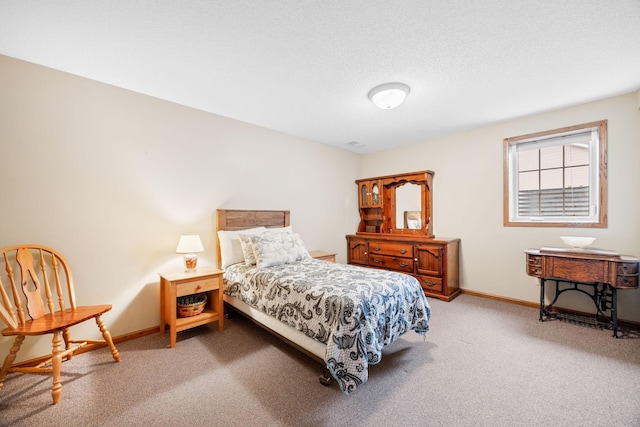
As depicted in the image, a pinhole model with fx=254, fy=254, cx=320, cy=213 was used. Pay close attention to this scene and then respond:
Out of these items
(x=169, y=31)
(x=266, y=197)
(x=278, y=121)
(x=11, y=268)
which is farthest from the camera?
(x=266, y=197)

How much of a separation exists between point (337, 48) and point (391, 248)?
9.78ft

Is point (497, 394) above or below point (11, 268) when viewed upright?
below

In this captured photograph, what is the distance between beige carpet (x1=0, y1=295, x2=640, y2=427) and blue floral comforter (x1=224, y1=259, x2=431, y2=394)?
10.2 inches

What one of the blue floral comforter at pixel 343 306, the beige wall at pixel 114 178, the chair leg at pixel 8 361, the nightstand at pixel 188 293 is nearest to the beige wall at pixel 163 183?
the beige wall at pixel 114 178

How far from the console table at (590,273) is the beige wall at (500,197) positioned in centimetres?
17

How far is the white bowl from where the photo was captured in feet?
8.71

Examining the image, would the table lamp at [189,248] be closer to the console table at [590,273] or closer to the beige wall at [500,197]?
the beige wall at [500,197]

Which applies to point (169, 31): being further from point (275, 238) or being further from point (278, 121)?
point (275, 238)

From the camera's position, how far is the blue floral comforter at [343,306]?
5.29 ft

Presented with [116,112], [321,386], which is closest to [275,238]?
[321,386]

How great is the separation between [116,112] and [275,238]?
1962 millimetres

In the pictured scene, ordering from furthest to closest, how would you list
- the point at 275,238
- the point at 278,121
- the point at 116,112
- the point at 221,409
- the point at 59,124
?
the point at 278,121 → the point at 275,238 → the point at 116,112 → the point at 59,124 → the point at 221,409

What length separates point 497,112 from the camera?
3.08 metres

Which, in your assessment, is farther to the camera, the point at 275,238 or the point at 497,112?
the point at 497,112
